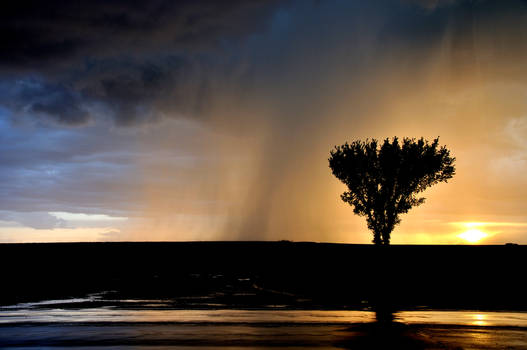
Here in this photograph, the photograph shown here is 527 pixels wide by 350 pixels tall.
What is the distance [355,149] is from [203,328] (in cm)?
4874

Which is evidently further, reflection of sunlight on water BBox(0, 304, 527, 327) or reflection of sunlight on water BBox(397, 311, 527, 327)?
reflection of sunlight on water BBox(0, 304, 527, 327)

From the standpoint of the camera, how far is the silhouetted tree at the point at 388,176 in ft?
178

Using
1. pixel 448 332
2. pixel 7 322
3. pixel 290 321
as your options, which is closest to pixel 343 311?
pixel 290 321

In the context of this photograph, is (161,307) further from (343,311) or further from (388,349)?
(388,349)

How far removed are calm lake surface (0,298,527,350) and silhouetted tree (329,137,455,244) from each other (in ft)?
129

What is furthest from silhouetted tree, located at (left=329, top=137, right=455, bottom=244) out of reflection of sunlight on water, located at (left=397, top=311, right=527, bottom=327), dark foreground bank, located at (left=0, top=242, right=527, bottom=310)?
reflection of sunlight on water, located at (left=397, top=311, right=527, bottom=327)

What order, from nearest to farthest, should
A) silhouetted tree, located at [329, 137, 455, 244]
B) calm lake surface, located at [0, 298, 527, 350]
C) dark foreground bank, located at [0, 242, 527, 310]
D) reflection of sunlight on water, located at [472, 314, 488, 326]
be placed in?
calm lake surface, located at [0, 298, 527, 350], reflection of sunlight on water, located at [472, 314, 488, 326], dark foreground bank, located at [0, 242, 527, 310], silhouetted tree, located at [329, 137, 455, 244]

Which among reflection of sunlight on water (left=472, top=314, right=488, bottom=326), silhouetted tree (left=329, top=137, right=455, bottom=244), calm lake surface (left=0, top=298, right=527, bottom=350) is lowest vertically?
calm lake surface (left=0, top=298, right=527, bottom=350)

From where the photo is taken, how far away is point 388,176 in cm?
5531

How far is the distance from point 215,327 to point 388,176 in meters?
47.0

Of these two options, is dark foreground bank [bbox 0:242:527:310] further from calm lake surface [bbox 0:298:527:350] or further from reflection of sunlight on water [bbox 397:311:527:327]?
calm lake surface [bbox 0:298:527:350]

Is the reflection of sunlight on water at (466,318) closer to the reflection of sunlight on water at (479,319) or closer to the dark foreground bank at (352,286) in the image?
the reflection of sunlight on water at (479,319)

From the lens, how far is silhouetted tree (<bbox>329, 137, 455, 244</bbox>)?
2137 inches

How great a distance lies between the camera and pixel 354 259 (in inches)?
1884
